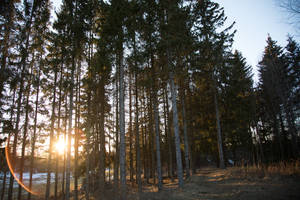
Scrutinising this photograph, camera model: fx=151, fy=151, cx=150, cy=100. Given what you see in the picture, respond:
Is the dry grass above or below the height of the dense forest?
below

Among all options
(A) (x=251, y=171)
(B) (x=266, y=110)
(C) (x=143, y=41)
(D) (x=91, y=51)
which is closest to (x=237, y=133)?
(B) (x=266, y=110)

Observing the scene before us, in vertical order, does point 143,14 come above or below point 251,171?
above

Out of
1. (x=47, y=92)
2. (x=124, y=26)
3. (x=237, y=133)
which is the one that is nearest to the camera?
→ (x=124, y=26)

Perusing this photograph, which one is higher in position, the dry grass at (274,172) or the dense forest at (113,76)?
the dense forest at (113,76)

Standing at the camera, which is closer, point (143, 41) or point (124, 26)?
point (124, 26)

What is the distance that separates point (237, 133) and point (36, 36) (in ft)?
74.3

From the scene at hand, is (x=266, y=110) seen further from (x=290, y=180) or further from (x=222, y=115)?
(x=290, y=180)

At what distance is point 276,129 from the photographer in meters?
20.9

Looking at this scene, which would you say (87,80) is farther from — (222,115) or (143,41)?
(222,115)

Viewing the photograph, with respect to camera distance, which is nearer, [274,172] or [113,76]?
[274,172]

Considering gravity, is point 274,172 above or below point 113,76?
below

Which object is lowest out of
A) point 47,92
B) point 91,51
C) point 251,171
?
point 251,171

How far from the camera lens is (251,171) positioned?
1015 cm

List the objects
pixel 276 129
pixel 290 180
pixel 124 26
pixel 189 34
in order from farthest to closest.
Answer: pixel 276 129, pixel 189 34, pixel 124 26, pixel 290 180
